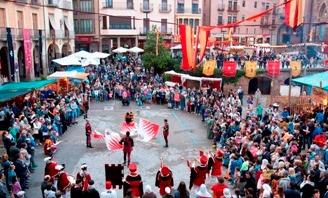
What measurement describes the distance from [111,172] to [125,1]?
135 feet

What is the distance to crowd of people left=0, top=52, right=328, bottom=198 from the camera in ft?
32.8

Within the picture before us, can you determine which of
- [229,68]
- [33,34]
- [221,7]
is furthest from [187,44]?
[221,7]

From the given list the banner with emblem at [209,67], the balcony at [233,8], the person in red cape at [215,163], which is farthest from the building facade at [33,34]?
the balcony at [233,8]

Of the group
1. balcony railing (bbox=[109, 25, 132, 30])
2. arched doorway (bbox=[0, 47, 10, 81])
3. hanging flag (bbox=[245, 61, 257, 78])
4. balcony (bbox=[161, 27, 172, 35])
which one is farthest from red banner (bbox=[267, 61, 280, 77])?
balcony railing (bbox=[109, 25, 132, 30])

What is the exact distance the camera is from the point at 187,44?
80.7 ft

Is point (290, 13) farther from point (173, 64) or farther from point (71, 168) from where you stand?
point (173, 64)

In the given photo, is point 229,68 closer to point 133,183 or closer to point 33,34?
point 33,34

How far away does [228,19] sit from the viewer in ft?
184

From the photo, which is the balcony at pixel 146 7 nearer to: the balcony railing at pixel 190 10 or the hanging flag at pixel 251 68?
the balcony railing at pixel 190 10

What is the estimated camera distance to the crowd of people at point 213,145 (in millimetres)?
9984

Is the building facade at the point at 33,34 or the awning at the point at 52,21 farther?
the awning at the point at 52,21

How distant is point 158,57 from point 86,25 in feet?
60.6

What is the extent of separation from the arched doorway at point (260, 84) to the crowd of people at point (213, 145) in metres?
6.39

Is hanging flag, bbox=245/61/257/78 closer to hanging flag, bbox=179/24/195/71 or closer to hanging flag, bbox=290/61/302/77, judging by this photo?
hanging flag, bbox=290/61/302/77
